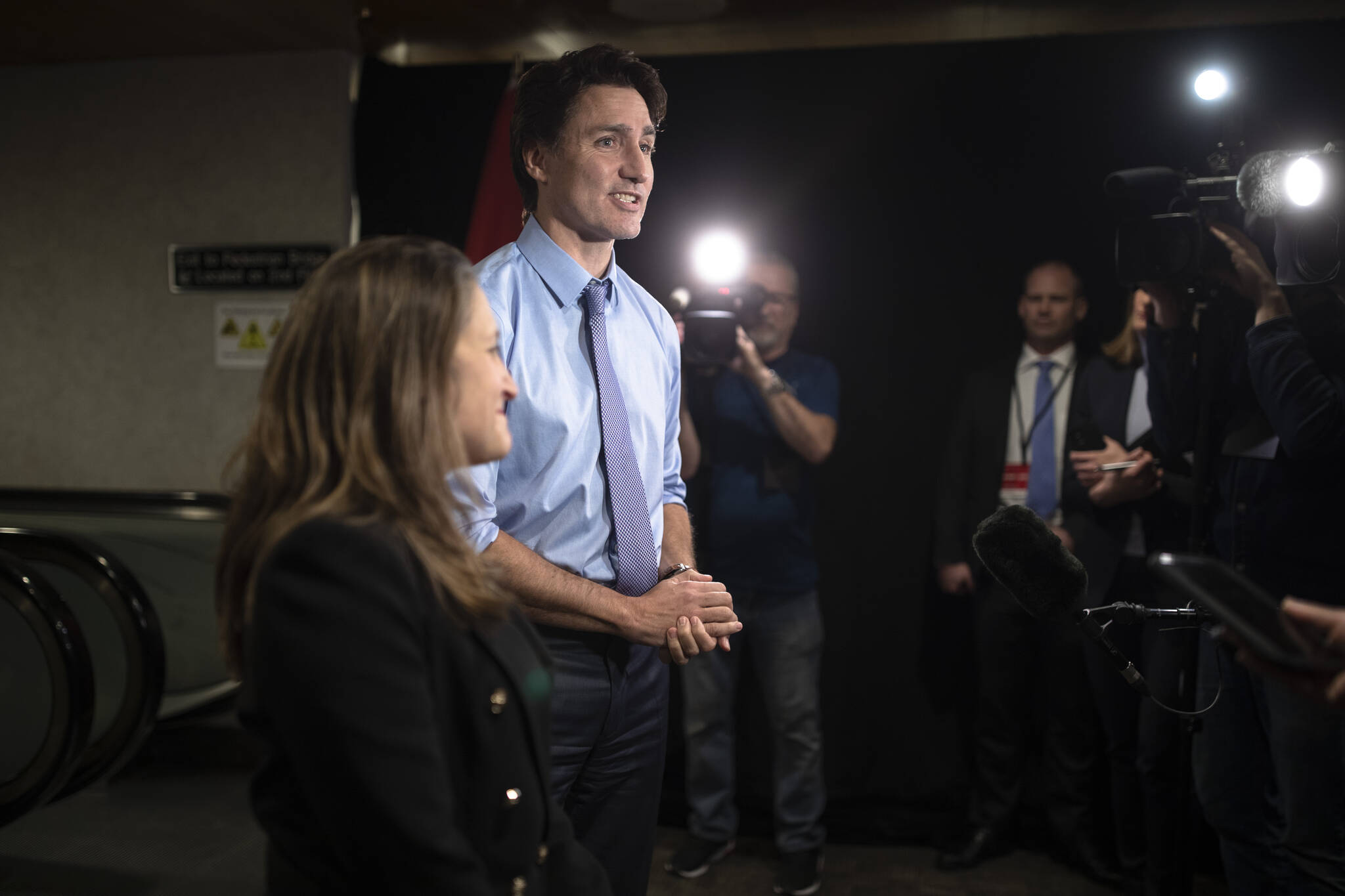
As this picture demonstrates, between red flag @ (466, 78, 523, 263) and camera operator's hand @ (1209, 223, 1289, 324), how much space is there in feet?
5.32

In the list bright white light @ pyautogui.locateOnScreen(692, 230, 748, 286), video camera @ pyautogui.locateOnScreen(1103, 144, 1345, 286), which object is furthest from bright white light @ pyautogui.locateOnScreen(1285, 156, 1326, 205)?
bright white light @ pyautogui.locateOnScreen(692, 230, 748, 286)

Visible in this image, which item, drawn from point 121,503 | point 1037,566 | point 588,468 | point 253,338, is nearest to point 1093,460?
point 1037,566

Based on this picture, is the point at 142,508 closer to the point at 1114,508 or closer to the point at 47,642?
the point at 47,642

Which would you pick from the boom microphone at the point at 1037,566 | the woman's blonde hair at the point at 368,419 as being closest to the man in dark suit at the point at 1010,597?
the boom microphone at the point at 1037,566

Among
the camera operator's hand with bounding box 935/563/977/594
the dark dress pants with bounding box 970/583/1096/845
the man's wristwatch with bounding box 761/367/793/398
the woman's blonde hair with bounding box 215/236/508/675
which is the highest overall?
the man's wristwatch with bounding box 761/367/793/398

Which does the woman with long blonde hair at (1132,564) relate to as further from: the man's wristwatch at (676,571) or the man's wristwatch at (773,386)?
the man's wristwatch at (676,571)

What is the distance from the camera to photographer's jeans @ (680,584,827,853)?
310cm

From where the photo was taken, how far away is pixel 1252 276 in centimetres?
200

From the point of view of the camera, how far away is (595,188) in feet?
5.13

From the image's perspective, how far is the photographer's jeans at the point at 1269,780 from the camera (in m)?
1.96

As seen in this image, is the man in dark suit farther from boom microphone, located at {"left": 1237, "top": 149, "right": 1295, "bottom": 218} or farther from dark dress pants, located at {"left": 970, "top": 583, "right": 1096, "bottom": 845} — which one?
boom microphone, located at {"left": 1237, "top": 149, "right": 1295, "bottom": 218}

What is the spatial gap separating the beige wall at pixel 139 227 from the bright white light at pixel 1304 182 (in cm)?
324

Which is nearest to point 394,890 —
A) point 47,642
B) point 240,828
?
point 47,642

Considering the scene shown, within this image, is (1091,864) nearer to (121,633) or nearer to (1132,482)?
(1132,482)
